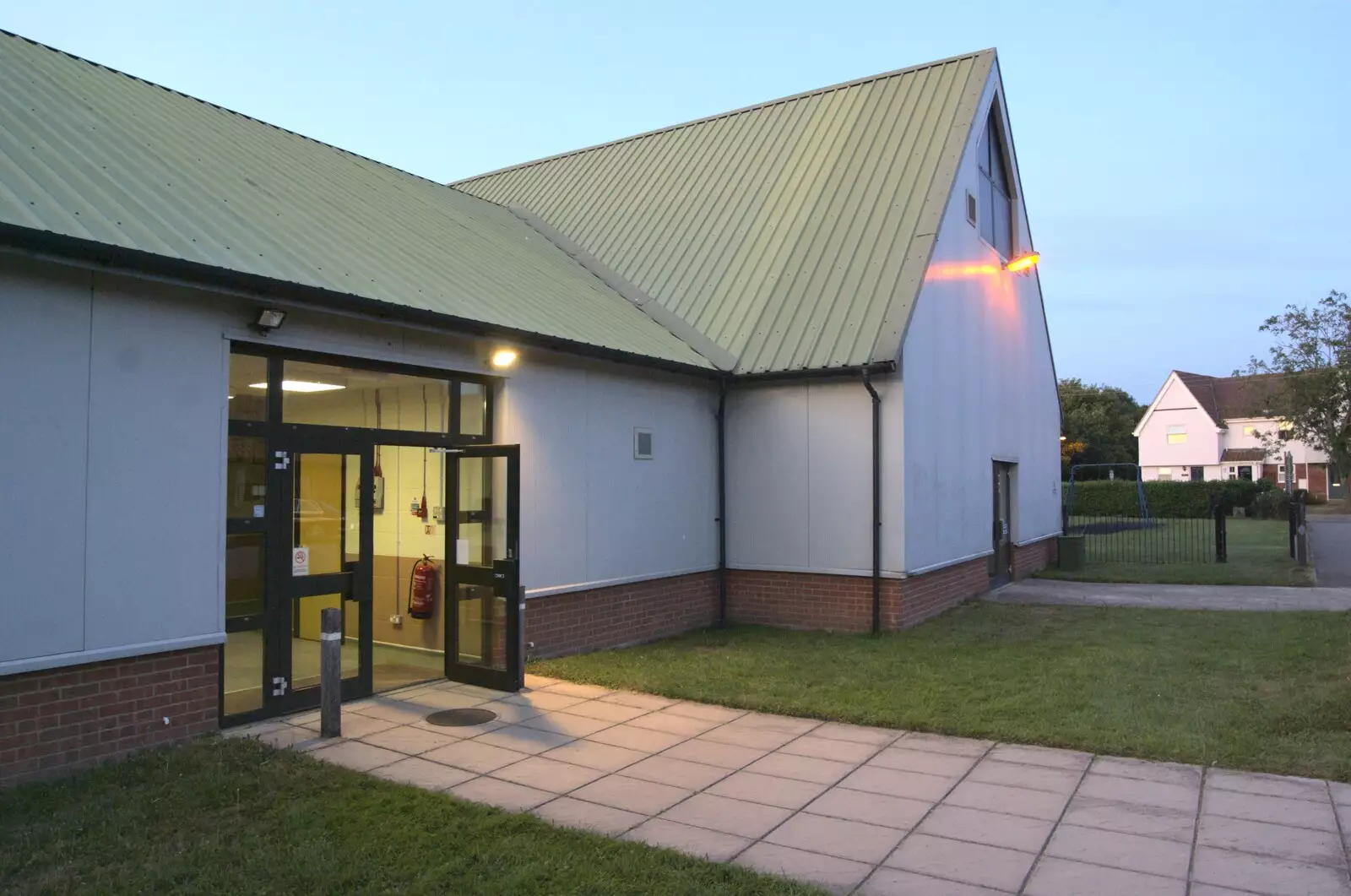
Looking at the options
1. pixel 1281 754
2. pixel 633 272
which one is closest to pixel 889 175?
pixel 633 272

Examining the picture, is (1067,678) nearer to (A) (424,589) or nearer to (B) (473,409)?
(B) (473,409)

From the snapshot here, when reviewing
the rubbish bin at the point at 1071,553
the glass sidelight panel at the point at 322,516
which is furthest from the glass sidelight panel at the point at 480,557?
the rubbish bin at the point at 1071,553

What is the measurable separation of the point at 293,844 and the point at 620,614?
608cm

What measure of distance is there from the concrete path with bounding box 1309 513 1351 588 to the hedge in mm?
2075

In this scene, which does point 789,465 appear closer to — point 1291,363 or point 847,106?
point 847,106

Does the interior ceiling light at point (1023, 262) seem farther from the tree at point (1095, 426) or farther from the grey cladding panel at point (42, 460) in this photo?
the tree at point (1095, 426)

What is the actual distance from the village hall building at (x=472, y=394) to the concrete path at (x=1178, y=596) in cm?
98

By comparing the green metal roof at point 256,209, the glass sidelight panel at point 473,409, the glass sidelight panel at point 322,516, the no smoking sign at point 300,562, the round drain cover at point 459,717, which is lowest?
the round drain cover at point 459,717

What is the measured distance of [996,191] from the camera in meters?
16.4

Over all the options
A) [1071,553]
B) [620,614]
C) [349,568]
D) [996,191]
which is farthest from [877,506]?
[1071,553]

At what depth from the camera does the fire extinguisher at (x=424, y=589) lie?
412 inches

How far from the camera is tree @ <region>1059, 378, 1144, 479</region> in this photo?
5947 centimetres

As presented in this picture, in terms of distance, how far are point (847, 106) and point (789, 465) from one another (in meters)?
7.31

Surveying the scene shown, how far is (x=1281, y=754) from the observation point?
20.9ft
